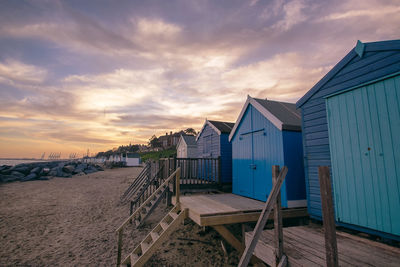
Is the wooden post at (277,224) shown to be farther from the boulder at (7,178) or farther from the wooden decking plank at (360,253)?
the boulder at (7,178)

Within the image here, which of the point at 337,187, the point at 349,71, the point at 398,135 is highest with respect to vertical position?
the point at 349,71

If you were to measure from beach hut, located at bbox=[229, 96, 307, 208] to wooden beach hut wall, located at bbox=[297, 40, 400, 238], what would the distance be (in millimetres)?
1099

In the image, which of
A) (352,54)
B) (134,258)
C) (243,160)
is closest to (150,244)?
(134,258)

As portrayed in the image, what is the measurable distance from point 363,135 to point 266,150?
3.26 meters

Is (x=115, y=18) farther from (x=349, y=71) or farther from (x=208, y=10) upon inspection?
(x=349, y=71)

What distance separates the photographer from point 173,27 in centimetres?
922

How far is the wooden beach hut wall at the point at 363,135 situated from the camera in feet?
11.1

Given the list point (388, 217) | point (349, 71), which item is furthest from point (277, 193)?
point (349, 71)

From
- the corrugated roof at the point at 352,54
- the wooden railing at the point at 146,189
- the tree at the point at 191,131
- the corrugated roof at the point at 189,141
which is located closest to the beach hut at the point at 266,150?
the corrugated roof at the point at 352,54

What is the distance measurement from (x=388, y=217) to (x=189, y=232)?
6.52 metres

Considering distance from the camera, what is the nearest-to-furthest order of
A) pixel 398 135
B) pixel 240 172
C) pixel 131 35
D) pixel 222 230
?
pixel 398 135
pixel 222 230
pixel 240 172
pixel 131 35

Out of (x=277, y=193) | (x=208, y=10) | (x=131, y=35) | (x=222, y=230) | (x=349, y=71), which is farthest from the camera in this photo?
(x=131, y=35)

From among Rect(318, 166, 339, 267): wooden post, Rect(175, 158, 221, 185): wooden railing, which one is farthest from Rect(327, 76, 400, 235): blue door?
Rect(175, 158, 221, 185): wooden railing

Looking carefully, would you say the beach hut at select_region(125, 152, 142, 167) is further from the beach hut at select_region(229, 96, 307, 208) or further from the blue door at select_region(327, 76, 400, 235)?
the blue door at select_region(327, 76, 400, 235)
